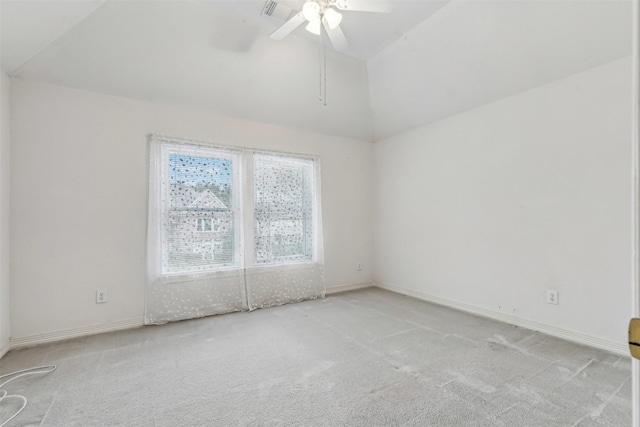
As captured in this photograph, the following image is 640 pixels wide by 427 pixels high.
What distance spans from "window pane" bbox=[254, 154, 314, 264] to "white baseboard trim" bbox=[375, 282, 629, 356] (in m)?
1.70

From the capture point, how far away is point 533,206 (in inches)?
112

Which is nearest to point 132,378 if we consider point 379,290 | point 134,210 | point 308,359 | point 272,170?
point 308,359

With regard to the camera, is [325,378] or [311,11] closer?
[325,378]

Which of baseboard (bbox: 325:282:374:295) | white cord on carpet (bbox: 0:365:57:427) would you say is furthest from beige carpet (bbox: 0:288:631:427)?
baseboard (bbox: 325:282:374:295)

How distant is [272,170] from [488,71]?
8.46 ft

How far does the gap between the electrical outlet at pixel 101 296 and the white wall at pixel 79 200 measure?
0.14 feet

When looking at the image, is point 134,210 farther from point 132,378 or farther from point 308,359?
point 308,359

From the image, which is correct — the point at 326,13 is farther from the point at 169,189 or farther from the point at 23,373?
the point at 23,373

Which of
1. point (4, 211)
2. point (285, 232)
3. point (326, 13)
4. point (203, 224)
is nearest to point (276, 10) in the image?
point (326, 13)

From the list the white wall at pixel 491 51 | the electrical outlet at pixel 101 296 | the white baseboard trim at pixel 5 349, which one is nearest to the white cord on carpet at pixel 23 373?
the white baseboard trim at pixel 5 349

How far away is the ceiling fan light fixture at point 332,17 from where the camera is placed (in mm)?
2178

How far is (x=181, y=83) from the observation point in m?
3.05

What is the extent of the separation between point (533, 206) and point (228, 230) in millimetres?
3200

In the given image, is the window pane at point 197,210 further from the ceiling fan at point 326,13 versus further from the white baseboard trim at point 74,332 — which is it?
the ceiling fan at point 326,13
